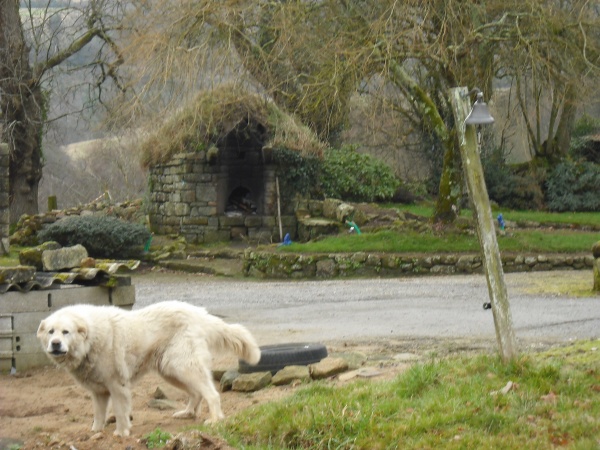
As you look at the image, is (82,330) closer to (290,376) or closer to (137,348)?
(137,348)

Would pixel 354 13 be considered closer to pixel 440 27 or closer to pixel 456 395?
pixel 440 27

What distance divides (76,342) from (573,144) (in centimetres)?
3226

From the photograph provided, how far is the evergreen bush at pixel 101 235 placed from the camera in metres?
25.8

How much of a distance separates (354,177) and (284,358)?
21392 mm

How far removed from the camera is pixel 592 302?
15148 mm

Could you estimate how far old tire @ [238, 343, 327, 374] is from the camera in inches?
370

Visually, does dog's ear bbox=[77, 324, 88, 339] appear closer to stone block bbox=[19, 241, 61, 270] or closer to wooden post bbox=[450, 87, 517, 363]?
wooden post bbox=[450, 87, 517, 363]

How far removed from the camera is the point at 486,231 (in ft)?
26.6

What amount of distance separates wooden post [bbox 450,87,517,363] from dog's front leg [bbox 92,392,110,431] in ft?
11.1

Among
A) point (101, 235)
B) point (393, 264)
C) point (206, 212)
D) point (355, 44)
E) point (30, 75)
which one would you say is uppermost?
point (30, 75)

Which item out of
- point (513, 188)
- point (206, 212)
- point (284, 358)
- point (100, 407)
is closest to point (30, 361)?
point (100, 407)

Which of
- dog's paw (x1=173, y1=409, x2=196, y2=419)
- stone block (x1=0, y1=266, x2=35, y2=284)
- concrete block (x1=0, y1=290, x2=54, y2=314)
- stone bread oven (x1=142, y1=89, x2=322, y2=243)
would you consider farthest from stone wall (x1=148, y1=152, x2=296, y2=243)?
dog's paw (x1=173, y1=409, x2=196, y2=419)

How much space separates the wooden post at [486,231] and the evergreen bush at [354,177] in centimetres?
2156

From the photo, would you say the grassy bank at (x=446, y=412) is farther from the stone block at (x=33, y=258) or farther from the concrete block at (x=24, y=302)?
the stone block at (x=33, y=258)
